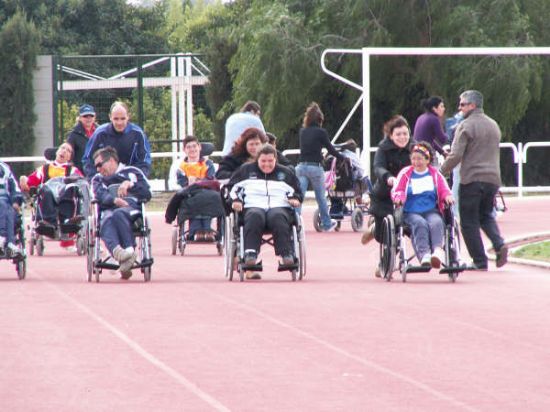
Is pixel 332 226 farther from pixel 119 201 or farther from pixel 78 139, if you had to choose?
pixel 119 201

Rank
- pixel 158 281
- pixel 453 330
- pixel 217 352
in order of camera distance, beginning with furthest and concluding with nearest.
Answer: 1. pixel 158 281
2. pixel 453 330
3. pixel 217 352

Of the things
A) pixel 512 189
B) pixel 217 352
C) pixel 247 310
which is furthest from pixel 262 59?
pixel 217 352

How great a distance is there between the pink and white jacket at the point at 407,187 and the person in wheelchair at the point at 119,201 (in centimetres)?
240

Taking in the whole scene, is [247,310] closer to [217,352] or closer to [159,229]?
[217,352]

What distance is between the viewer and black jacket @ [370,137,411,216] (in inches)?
636

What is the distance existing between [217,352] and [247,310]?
2.55 metres

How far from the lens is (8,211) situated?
52.6 ft

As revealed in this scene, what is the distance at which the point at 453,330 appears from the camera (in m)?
11.6

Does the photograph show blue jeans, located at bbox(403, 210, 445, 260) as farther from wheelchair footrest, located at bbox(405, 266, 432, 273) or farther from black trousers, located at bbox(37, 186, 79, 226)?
black trousers, located at bbox(37, 186, 79, 226)

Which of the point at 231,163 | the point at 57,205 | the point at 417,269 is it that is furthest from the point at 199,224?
the point at 417,269

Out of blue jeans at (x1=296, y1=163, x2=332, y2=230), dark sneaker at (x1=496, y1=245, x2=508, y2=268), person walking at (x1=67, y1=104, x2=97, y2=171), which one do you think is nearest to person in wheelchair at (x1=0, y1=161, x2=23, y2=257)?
person walking at (x1=67, y1=104, x2=97, y2=171)

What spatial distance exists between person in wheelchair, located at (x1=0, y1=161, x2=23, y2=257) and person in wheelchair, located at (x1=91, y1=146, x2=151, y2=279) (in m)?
0.78

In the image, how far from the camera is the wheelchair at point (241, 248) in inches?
617

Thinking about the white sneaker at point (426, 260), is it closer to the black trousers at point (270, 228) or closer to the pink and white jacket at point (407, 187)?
the pink and white jacket at point (407, 187)
